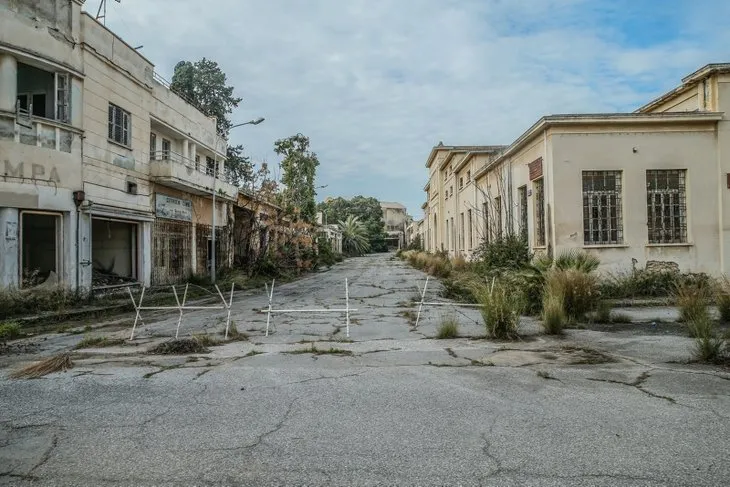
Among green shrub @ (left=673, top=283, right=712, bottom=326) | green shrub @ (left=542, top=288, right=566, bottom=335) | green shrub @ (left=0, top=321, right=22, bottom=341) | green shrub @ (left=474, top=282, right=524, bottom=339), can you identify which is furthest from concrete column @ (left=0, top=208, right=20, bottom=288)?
green shrub @ (left=673, top=283, right=712, bottom=326)

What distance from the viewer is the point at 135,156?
1669 centimetres

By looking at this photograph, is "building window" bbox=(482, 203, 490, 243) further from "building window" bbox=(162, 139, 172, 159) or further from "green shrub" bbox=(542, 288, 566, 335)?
"building window" bbox=(162, 139, 172, 159)

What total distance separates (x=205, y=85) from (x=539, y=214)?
1173 inches

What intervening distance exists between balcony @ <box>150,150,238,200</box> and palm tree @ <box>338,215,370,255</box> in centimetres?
3977

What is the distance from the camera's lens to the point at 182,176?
18516 millimetres

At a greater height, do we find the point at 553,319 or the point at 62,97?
the point at 62,97

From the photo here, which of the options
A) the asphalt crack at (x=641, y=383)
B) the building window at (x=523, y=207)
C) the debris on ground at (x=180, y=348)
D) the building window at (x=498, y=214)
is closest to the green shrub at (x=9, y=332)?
the debris on ground at (x=180, y=348)

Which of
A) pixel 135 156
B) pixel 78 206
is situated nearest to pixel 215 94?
pixel 135 156

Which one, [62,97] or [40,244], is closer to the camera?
[62,97]

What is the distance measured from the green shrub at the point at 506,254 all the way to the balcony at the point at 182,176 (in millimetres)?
11416

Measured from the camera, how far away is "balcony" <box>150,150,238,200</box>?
17.7 meters

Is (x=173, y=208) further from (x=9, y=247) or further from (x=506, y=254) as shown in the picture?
(x=506, y=254)

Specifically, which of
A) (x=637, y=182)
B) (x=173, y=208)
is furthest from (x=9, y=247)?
(x=637, y=182)

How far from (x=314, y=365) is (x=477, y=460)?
3.36 meters
